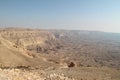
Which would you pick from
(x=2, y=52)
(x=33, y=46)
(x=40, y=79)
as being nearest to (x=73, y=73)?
(x=40, y=79)

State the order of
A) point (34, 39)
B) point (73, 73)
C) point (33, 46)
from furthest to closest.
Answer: point (34, 39)
point (33, 46)
point (73, 73)

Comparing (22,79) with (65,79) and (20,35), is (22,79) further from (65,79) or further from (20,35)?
(20,35)

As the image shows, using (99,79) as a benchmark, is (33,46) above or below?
below

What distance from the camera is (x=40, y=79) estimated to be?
16516 mm

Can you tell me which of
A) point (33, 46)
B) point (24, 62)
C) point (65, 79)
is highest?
point (65, 79)

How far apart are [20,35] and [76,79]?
5061 inches

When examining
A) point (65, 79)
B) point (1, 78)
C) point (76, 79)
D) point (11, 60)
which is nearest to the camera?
point (1, 78)

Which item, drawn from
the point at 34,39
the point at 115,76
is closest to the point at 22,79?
the point at 115,76

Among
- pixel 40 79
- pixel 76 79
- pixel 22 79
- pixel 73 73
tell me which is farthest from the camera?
pixel 73 73

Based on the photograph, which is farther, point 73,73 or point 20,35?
point 20,35

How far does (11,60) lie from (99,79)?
20.0 m

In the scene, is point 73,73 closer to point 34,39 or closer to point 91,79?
point 91,79

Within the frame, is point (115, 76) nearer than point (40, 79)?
No

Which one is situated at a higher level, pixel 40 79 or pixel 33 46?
pixel 40 79
